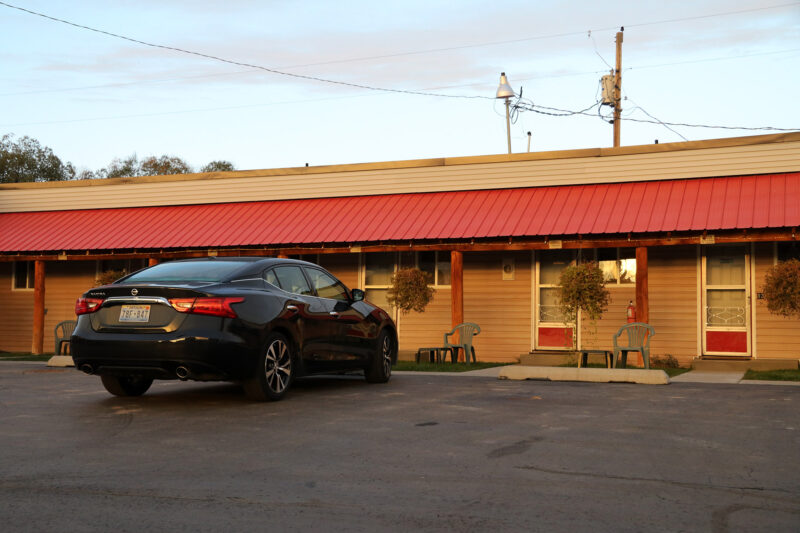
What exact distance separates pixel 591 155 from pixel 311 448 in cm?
1443

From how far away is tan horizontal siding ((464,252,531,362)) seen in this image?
786 inches

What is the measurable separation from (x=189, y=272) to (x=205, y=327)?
→ 1.03 m

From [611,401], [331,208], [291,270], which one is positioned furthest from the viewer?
[331,208]

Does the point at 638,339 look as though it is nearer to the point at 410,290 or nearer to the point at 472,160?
the point at 410,290

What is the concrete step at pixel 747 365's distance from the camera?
16625mm

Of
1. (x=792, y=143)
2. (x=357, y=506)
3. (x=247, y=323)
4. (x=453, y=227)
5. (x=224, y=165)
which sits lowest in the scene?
(x=357, y=506)

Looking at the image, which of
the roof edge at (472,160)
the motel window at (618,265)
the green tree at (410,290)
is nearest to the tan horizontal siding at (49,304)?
the roof edge at (472,160)

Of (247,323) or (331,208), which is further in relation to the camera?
(331,208)

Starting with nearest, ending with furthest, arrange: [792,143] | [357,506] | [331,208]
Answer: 1. [357,506]
2. [792,143]
3. [331,208]

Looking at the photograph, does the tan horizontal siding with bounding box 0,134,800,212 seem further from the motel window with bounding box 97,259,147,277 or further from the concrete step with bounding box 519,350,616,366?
the concrete step with bounding box 519,350,616,366

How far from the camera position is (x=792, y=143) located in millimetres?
17828

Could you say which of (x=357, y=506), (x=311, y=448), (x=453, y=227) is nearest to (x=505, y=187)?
(x=453, y=227)

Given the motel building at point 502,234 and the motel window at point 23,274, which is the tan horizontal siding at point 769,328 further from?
the motel window at point 23,274

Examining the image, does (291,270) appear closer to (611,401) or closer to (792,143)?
(611,401)
